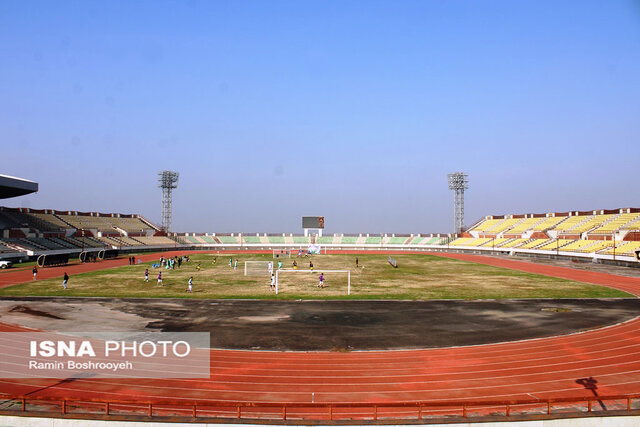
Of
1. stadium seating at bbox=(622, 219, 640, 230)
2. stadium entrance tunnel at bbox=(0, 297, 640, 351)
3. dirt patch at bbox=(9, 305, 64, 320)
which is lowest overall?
stadium entrance tunnel at bbox=(0, 297, 640, 351)

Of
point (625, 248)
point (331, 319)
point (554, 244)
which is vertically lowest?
point (331, 319)

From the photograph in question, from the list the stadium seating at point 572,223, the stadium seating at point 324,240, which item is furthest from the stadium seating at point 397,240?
the stadium seating at point 572,223

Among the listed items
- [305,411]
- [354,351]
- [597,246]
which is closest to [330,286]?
[354,351]

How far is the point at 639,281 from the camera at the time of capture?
39469 mm

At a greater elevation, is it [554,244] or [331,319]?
[554,244]

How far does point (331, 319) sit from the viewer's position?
23.4m

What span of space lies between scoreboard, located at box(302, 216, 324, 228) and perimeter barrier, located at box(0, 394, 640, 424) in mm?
89148

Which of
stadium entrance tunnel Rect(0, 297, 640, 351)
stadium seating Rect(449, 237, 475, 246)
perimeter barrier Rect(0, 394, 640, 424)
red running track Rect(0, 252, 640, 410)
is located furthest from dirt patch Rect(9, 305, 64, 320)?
stadium seating Rect(449, 237, 475, 246)

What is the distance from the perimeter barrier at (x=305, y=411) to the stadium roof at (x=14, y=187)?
52078mm

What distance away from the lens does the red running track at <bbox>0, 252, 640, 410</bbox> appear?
1297 cm

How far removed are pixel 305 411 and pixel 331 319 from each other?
1170 centimetres

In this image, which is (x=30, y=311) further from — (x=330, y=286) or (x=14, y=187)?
(x=14, y=187)

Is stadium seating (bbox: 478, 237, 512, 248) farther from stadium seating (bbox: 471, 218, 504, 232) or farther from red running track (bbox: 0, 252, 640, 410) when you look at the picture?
red running track (bbox: 0, 252, 640, 410)

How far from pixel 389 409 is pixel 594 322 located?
651 inches
